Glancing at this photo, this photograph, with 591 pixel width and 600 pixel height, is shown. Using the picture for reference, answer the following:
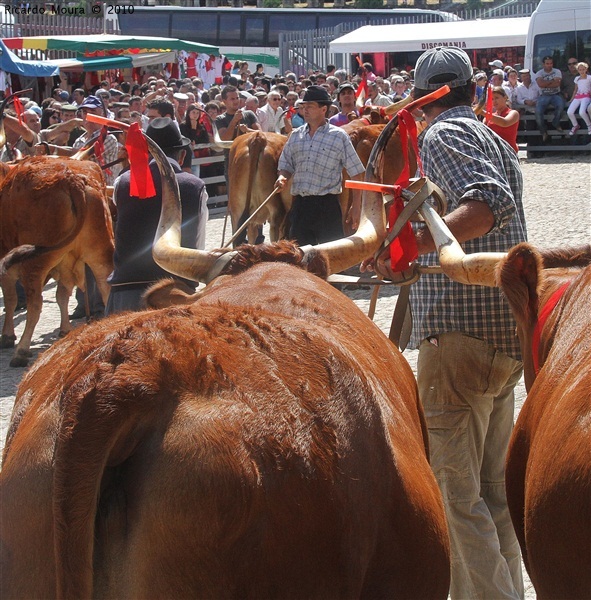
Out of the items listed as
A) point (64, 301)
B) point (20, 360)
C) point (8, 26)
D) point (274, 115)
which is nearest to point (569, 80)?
point (274, 115)

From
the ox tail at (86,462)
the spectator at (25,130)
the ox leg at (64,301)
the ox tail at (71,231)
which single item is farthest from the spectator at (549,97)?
the ox tail at (86,462)

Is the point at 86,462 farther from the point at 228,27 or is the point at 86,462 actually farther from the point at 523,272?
the point at 228,27

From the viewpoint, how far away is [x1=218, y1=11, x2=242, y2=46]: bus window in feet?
131

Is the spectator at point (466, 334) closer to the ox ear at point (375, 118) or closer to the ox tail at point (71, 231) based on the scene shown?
the ox tail at point (71, 231)

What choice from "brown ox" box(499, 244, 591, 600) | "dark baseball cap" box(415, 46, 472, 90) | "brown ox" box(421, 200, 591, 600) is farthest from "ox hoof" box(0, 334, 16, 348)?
"brown ox" box(499, 244, 591, 600)

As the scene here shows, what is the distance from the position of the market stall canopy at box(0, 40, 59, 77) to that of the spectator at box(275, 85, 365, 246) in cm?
1219

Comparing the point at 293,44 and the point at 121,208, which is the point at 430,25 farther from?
the point at 121,208

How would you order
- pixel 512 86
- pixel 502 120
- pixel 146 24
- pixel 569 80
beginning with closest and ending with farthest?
1. pixel 502 120
2. pixel 569 80
3. pixel 512 86
4. pixel 146 24

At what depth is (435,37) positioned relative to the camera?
108 ft

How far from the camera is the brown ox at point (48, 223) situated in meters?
8.46

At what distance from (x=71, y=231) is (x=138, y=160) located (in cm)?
446

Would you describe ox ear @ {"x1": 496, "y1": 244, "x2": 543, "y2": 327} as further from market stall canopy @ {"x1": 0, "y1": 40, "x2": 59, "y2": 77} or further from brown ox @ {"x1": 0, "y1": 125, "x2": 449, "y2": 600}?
market stall canopy @ {"x1": 0, "y1": 40, "x2": 59, "y2": 77}

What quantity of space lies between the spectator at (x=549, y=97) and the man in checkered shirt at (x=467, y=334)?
18.7m

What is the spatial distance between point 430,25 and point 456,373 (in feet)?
108
